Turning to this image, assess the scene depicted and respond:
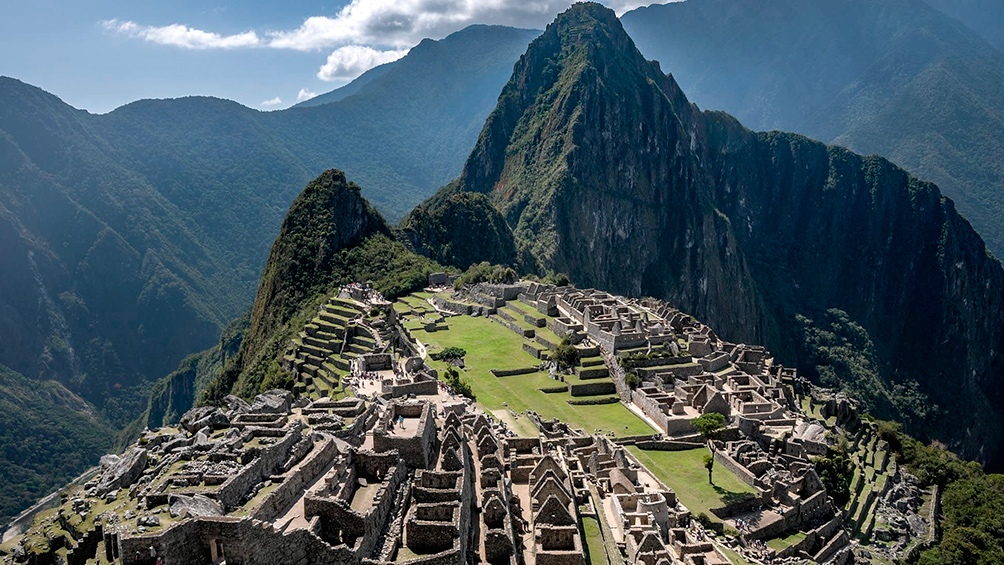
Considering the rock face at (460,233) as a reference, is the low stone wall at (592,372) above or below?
below

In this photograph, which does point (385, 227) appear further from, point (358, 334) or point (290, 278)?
point (358, 334)

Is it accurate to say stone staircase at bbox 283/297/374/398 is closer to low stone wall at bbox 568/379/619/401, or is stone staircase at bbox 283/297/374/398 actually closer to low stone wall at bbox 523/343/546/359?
low stone wall at bbox 523/343/546/359

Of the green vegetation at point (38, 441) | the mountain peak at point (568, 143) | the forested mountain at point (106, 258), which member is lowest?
the green vegetation at point (38, 441)

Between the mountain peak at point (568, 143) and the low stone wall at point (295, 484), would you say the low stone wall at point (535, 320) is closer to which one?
the low stone wall at point (295, 484)

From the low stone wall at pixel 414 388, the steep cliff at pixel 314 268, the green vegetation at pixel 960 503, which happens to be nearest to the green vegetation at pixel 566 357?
the low stone wall at pixel 414 388

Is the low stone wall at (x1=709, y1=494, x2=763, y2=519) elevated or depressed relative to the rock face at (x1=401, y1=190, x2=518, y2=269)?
depressed

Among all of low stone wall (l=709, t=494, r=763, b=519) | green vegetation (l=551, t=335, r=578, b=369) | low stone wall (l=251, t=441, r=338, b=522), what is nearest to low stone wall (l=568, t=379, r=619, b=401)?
green vegetation (l=551, t=335, r=578, b=369)

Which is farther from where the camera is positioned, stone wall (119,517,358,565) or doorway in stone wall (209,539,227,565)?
doorway in stone wall (209,539,227,565)

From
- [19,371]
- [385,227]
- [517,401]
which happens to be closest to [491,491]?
[517,401]
